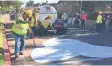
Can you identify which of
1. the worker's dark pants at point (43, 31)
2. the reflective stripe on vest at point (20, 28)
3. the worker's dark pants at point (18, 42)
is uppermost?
the reflective stripe on vest at point (20, 28)

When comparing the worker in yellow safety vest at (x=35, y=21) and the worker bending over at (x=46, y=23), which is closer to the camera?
the worker in yellow safety vest at (x=35, y=21)

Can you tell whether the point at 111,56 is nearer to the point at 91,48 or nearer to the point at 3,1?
the point at 91,48

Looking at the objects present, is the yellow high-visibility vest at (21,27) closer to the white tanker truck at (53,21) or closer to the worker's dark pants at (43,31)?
the worker's dark pants at (43,31)

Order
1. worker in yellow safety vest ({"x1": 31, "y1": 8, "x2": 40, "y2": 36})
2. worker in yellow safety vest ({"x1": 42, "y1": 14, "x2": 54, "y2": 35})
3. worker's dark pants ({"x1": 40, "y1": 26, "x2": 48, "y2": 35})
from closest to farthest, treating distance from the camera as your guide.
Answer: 1. worker in yellow safety vest ({"x1": 31, "y1": 8, "x2": 40, "y2": 36})
2. worker in yellow safety vest ({"x1": 42, "y1": 14, "x2": 54, "y2": 35})
3. worker's dark pants ({"x1": 40, "y1": 26, "x2": 48, "y2": 35})

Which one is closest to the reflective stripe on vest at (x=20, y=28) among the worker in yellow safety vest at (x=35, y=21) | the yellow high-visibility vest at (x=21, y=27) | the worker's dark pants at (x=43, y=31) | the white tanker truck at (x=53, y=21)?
the yellow high-visibility vest at (x=21, y=27)

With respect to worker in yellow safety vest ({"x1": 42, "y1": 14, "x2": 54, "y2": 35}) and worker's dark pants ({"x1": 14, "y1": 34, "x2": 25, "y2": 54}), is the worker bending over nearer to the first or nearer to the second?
worker in yellow safety vest ({"x1": 42, "y1": 14, "x2": 54, "y2": 35})

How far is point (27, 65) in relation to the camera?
1075cm

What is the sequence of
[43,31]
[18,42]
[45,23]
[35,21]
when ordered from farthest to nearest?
[43,31] → [45,23] → [35,21] → [18,42]

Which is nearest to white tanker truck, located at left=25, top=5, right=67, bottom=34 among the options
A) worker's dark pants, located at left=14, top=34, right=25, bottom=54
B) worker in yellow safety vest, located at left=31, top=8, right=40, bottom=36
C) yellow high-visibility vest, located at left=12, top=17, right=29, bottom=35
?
worker in yellow safety vest, located at left=31, top=8, right=40, bottom=36

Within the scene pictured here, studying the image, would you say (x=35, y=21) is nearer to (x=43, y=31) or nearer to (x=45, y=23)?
(x=45, y=23)

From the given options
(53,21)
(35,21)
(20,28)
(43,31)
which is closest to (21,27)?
(20,28)

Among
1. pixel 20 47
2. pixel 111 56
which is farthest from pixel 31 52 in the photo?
pixel 111 56

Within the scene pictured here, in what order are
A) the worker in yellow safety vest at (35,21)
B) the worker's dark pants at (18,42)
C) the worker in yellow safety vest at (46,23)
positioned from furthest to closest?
the worker in yellow safety vest at (46,23) < the worker in yellow safety vest at (35,21) < the worker's dark pants at (18,42)

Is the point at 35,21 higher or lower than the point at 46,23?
higher
